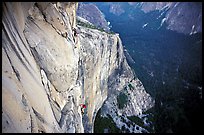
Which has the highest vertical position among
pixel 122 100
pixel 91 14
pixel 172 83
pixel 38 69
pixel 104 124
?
pixel 91 14

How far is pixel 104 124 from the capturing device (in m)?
79.2

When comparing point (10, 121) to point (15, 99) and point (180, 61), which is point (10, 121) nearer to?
point (15, 99)

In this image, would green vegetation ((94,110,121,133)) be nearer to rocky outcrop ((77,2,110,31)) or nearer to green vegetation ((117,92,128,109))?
green vegetation ((117,92,128,109))

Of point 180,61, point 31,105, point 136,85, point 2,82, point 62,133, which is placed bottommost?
point 62,133

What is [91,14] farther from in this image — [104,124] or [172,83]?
[104,124]

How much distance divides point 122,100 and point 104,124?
16858mm

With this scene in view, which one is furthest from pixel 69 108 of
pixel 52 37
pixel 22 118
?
pixel 22 118

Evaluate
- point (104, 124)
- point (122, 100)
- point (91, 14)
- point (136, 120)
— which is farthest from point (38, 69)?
point (91, 14)

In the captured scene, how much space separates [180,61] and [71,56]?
15035 cm

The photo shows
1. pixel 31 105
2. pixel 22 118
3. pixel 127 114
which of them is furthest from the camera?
pixel 127 114

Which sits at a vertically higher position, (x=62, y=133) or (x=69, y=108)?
(x=69, y=108)

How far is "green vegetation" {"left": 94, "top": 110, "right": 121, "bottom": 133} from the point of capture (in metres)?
76.2

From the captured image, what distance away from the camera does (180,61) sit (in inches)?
6713

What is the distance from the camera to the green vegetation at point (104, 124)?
76219mm
